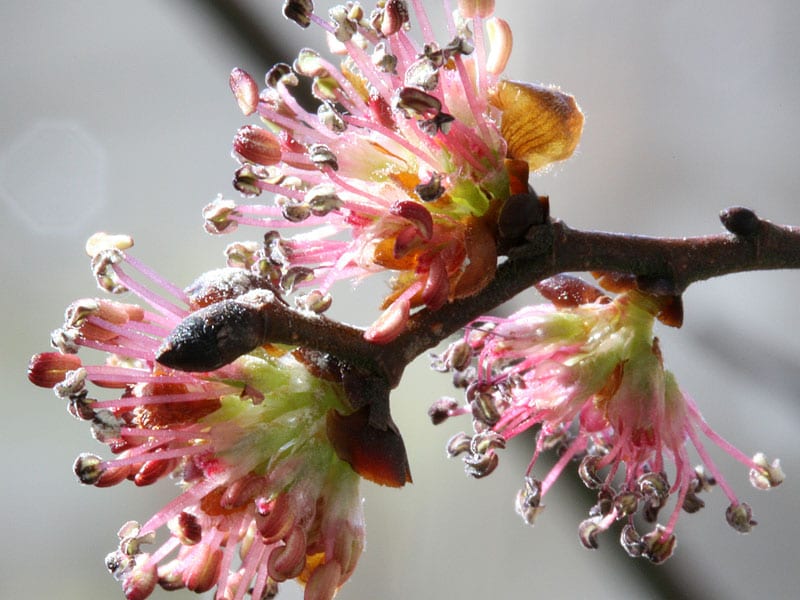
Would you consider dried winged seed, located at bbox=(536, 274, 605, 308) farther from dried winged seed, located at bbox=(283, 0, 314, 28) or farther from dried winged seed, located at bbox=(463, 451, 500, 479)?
dried winged seed, located at bbox=(283, 0, 314, 28)

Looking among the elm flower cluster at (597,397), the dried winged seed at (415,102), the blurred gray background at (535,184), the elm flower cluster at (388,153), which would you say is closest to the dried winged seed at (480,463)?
the elm flower cluster at (597,397)

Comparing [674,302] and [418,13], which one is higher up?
[418,13]

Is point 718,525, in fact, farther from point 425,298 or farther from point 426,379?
point 425,298

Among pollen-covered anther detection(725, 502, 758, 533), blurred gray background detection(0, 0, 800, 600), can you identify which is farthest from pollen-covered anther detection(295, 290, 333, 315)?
blurred gray background detection(0, 0, 800, 600)

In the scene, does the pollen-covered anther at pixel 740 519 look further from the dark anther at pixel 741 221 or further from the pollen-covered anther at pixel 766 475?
the dark anther at pixel 741 221

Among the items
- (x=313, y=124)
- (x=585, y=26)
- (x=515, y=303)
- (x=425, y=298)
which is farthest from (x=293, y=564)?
(x=585, y=26)

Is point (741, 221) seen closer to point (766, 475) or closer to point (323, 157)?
point (766, 475)

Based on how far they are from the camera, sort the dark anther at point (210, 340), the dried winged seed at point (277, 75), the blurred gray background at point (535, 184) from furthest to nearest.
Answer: the blurred gray background at point (535, 184)
the dried winged seed at point (277, 75)
the dark anther at point (210, 340)
